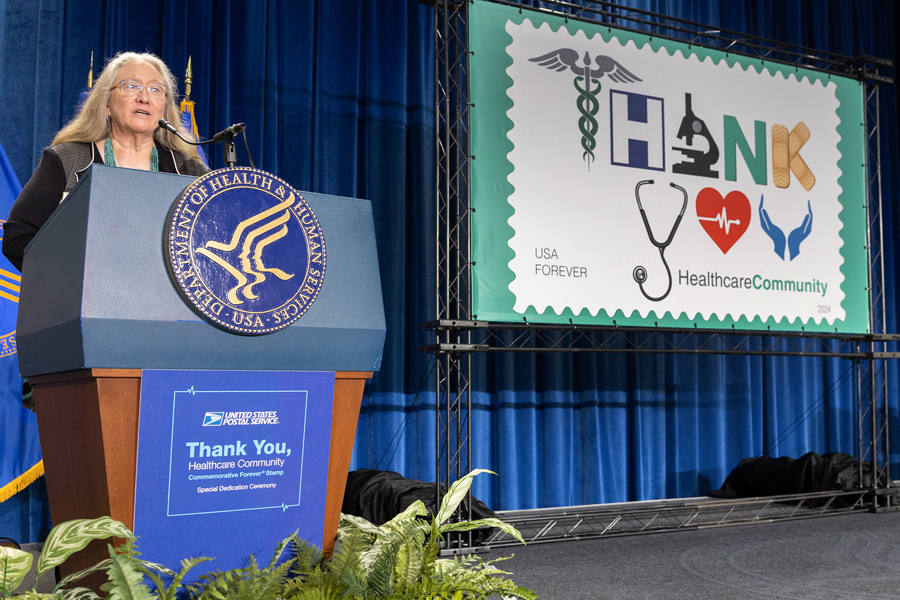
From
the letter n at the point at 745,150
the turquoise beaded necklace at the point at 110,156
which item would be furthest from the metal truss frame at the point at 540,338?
the turquoise beaded necklace at the point at 110,156

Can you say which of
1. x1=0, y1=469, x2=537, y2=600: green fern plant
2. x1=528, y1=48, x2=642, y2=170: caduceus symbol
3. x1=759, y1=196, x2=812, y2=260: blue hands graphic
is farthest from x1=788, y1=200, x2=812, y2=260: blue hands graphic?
x1=0, y1=469, x2=537, y2=600: green fern plant

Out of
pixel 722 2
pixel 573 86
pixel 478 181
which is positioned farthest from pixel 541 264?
pixel 722 2

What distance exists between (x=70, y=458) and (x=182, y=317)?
0.28m

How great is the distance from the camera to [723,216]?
3.32 metres

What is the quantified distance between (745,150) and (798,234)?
473 millimetres

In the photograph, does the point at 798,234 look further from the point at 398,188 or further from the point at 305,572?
the point at 305,572

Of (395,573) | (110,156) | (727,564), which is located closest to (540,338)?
(727,564)

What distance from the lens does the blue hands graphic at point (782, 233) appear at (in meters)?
3.42

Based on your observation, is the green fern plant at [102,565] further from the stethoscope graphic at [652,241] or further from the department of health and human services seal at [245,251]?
the stethoscope graphic at [652,241]

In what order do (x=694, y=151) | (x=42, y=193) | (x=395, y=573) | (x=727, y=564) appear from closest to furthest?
(x=395, y=573) < (x=42, y=193) < (x=727, y=564) < (x=694, y=151)

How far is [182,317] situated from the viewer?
3.17 feet

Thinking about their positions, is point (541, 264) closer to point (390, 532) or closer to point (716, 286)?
point (716, 286)

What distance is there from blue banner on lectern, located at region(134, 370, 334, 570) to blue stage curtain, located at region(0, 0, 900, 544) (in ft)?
8.15

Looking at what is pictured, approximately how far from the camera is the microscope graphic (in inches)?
129
